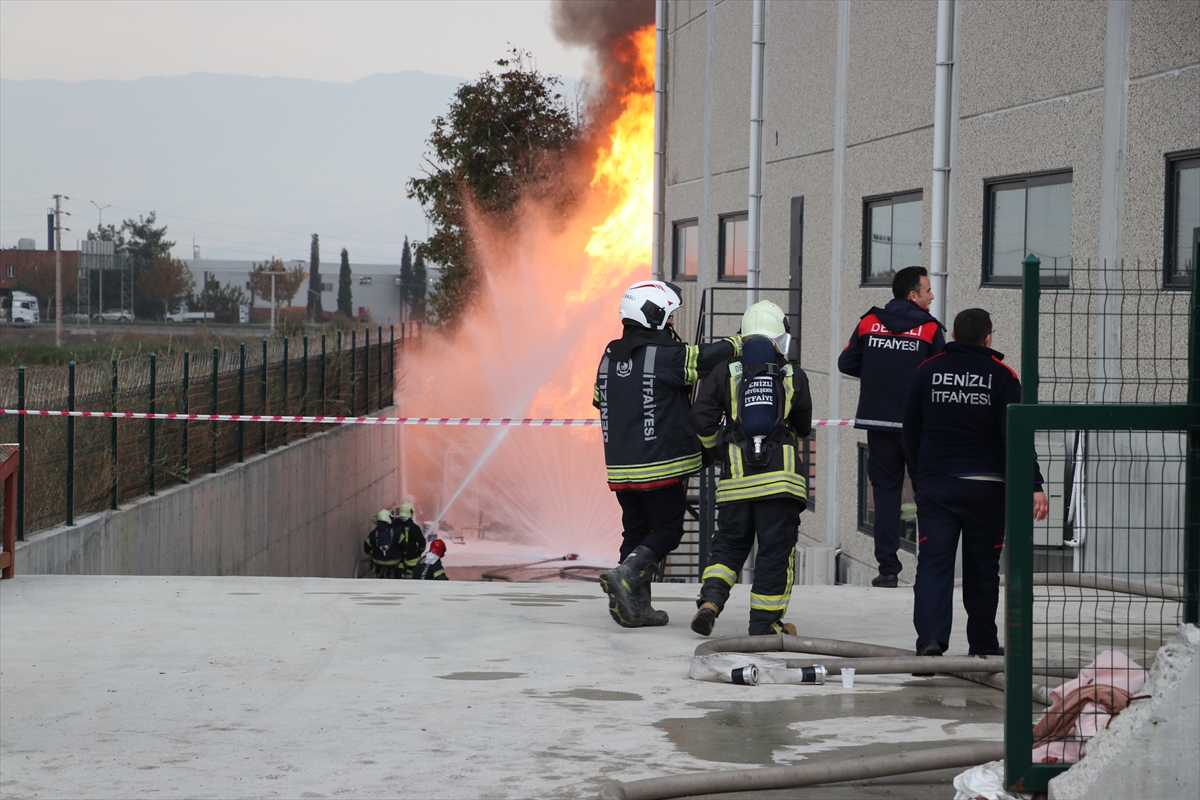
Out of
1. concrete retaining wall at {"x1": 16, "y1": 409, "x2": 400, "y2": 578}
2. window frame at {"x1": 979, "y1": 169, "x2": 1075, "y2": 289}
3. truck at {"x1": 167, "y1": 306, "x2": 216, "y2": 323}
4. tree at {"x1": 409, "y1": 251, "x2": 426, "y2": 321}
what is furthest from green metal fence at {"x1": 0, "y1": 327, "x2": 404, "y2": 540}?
Result: tree at {"x1": 409, "y1": 251, "x2": 426, "y2": 321}

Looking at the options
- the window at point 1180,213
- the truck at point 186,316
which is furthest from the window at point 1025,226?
the truck at point 186,316

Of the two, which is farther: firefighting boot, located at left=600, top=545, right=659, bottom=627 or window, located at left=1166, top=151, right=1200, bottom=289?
window, located at left=1166, top=151, right=1200, bottom=289

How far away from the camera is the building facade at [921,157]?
8.02m

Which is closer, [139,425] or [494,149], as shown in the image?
[139,425]

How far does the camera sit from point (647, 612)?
708cm

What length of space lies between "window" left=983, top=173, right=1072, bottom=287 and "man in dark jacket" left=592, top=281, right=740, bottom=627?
3173 mm

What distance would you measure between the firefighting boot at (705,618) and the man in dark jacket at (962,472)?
105 cm

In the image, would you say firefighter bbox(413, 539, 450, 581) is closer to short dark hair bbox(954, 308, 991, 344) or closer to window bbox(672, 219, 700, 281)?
window bbox(672, 219, 700, 281)

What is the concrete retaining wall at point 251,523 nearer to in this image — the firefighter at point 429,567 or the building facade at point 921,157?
the firefighter at point 429,567

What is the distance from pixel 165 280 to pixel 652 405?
310 ft

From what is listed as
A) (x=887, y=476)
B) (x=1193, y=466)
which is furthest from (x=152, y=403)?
(x=1193, y=466)

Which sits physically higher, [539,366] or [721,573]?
[539,366]

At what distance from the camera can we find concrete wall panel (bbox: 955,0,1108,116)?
342 inches

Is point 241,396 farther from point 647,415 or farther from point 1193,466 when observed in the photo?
point 1193,466
